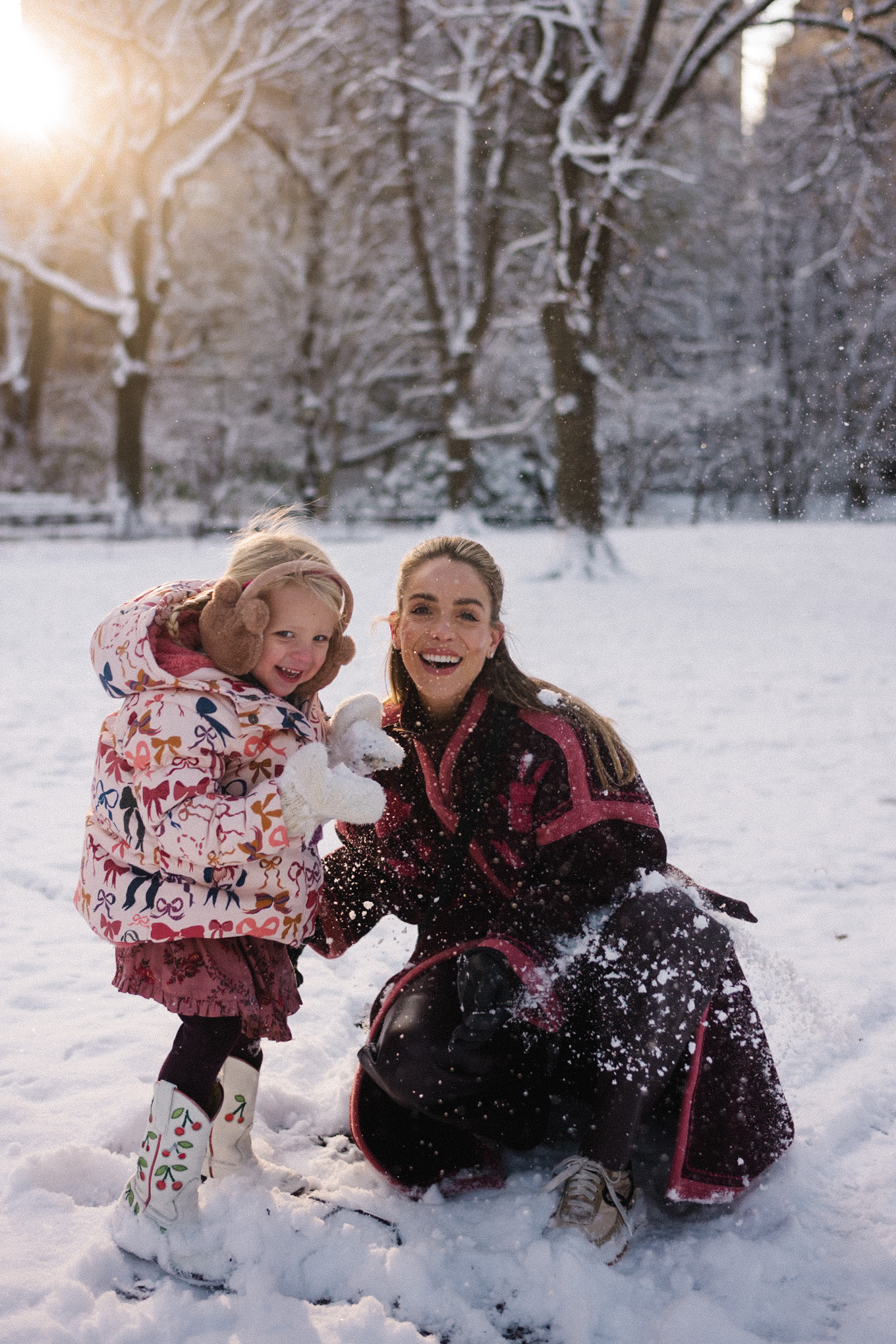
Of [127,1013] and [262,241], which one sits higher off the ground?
[262,241]

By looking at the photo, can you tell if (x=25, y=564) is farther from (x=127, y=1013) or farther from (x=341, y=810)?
(x=341, y=810)

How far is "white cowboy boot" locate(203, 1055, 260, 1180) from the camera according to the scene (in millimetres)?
2064

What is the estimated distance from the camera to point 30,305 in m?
20.8

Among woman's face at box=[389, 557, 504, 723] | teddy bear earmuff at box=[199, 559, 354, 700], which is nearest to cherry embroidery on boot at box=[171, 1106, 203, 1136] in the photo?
teddy bear earmuff at box=[199, 559, 354, 700]

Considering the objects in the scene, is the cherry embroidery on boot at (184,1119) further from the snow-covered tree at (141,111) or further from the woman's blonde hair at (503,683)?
the snow-covered tree at (141,111)

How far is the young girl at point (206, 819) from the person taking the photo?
72.4 inches

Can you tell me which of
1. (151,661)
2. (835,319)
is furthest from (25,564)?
(835,319)

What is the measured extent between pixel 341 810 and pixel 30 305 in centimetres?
2183

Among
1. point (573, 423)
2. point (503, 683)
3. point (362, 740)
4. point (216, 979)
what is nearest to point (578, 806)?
point (503, 683)

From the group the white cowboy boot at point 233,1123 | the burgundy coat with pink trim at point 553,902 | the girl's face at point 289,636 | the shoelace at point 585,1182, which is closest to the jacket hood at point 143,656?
the girl's face at point 289,636

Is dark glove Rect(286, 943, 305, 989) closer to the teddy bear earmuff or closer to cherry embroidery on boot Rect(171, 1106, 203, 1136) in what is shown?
cherry embroidery on boot Rect(171, 1106, 203, 1136)

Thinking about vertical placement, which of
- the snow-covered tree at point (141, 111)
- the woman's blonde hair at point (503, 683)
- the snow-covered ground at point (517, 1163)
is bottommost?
the snow-covered ground at point (517, 1163)

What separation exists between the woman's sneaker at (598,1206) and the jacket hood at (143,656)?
3.64ft

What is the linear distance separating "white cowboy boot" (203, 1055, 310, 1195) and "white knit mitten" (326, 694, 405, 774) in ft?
2.07
